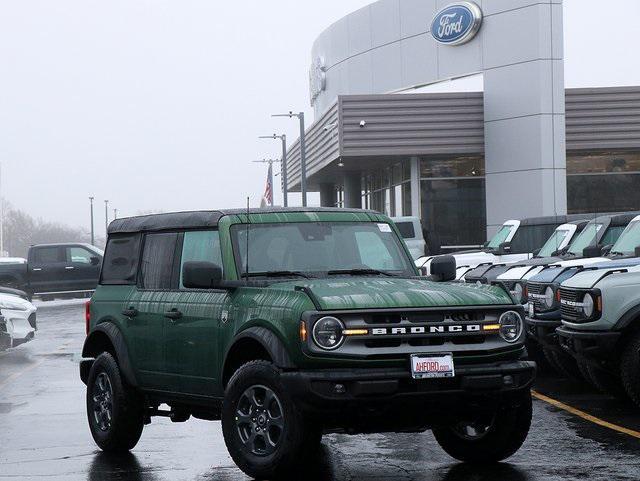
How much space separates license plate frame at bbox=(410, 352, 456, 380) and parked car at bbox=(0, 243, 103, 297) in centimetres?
3180

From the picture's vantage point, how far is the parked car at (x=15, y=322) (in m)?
22.0

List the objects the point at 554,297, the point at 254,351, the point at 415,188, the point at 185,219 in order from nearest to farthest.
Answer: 1. the point at 254,351
2. the point at 185,219
3. the point at 554,297
4. the point at 415,188

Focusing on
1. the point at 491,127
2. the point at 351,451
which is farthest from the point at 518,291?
the point at 491,127

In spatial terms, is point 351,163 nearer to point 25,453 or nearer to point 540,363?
point 540,363

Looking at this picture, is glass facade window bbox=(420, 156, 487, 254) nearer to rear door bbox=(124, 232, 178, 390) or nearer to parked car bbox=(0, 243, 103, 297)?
parked car bbox=(0, 243, 103, 297)

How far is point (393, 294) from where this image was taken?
8.24 meters

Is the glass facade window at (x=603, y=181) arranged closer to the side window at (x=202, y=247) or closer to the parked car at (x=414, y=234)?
the parked car at (x=414, y=234)

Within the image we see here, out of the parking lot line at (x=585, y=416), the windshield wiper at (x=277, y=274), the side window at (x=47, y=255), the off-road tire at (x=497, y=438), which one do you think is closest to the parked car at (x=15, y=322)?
the parking lot line at (x=585, y=416)

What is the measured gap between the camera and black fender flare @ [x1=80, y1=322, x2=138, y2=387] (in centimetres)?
1009

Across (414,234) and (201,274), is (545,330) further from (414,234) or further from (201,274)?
(414,234)

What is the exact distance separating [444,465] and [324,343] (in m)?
1.79

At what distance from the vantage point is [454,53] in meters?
45.5

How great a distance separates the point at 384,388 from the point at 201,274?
5.38 ft

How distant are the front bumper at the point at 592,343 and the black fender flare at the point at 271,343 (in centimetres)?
453
